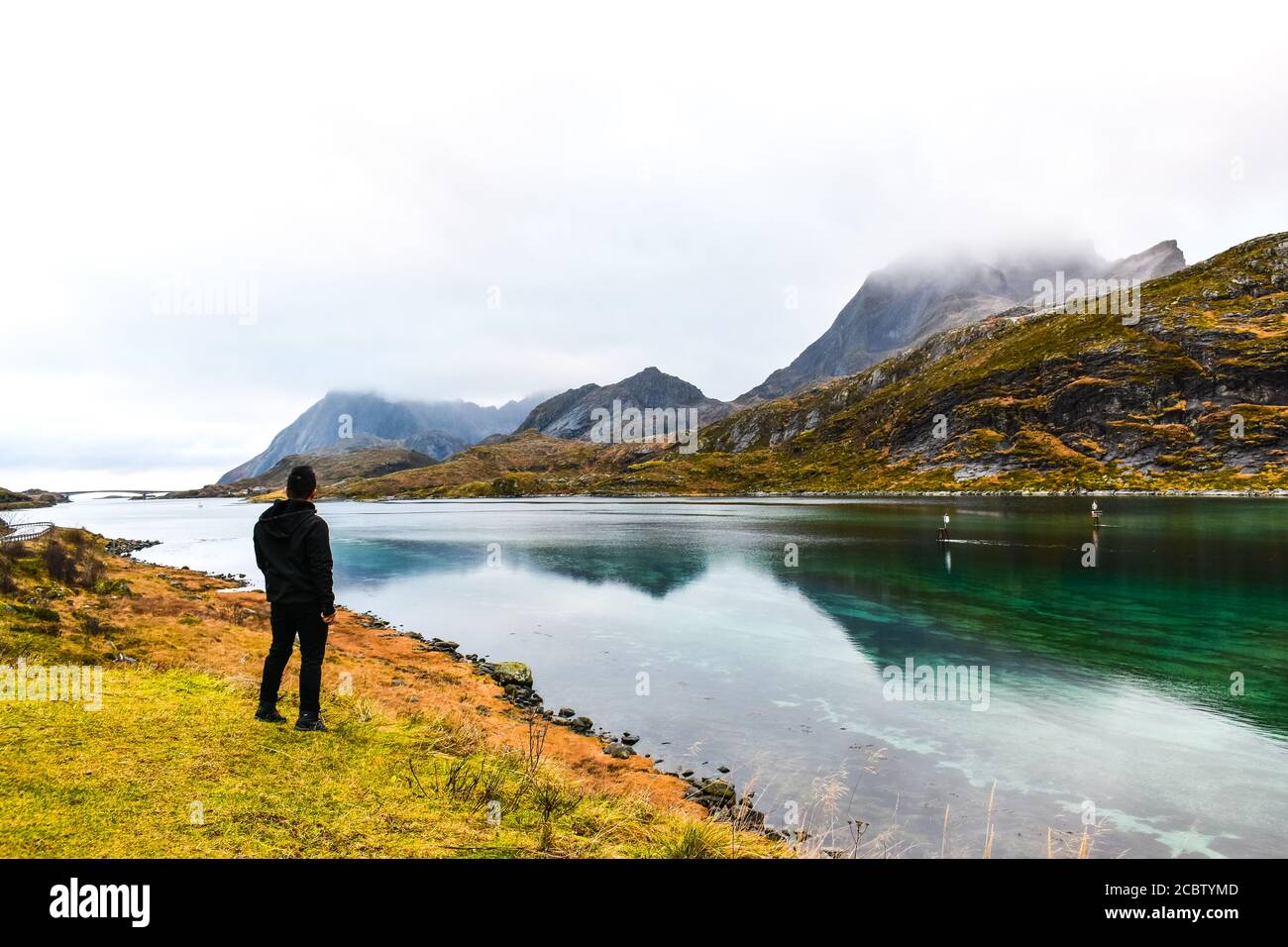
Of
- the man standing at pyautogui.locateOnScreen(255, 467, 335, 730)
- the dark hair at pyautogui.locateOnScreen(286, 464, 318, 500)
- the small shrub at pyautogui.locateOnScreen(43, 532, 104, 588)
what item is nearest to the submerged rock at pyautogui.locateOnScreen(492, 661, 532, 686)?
the man standing at pyautogui.locateOnScreen(255, 467, 335, 730)

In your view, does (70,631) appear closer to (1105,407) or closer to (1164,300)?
(1105,407)

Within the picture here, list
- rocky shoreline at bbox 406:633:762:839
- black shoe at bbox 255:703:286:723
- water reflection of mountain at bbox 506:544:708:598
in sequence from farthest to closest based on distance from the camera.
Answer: water reflection of mountain at bbox 506:544:708:598 → rocky shoreline at bbox 406:633:762:839 → black shoe at bbox 255:703:286:723

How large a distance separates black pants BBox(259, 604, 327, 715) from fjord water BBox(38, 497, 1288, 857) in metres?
9.87

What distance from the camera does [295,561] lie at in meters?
9.99

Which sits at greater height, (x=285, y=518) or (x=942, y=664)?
(x=285, y=518)

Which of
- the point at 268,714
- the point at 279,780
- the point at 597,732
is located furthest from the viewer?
the point at 597,732

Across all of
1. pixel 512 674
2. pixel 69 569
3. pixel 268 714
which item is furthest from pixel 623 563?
pixel 268 714

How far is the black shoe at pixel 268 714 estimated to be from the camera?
11227 mm

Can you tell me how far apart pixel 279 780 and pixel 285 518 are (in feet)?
13.4

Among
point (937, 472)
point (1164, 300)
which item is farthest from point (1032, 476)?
point (1164, 300)

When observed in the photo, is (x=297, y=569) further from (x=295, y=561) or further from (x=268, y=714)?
(x=268, y=714)

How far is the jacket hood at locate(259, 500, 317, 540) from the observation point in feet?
32.9

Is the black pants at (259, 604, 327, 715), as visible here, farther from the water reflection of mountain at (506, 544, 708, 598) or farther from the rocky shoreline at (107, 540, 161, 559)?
the rocky shoreline at (107, 540, 161, 559)
